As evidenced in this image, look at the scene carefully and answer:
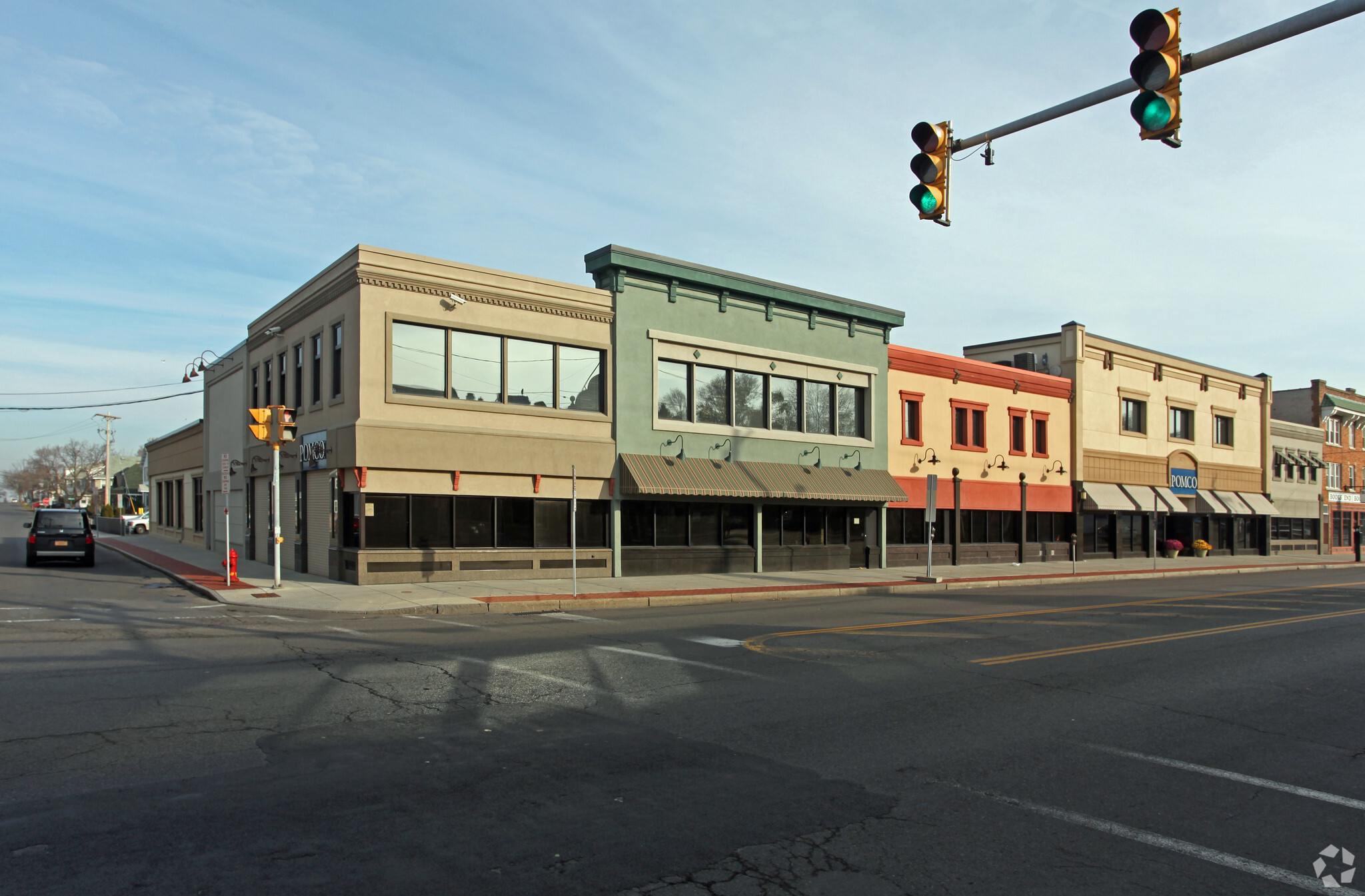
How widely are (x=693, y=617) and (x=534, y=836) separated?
11312 mm

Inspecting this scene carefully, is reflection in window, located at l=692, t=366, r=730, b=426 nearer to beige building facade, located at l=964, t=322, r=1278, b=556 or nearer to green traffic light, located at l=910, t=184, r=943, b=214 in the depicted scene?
green traffic light, located at l=910, t=184, r=943, b=214

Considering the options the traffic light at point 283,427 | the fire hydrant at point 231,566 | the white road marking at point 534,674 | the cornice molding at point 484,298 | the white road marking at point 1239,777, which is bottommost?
the white road marking at point 1239,777

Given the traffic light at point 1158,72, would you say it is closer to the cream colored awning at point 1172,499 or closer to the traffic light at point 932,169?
the traffic light at point 932,169

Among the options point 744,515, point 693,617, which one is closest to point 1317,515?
point 744,515

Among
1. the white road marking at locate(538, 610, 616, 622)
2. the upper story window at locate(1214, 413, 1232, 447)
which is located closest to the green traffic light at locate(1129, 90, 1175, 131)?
the white road marking at locate(538, 610, 616, 622)

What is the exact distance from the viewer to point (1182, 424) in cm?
4412

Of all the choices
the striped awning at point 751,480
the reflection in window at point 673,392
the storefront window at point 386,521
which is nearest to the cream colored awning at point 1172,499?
the striped awning at point 751,480

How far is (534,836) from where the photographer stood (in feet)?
17.3

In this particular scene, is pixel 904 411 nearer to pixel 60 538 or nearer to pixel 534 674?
pixel 534 674

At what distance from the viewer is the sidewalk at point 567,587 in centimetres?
1750

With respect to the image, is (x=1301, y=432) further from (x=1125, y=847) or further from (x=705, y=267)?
(x=1125, y=847)

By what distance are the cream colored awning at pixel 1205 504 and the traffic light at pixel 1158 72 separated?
42.1m

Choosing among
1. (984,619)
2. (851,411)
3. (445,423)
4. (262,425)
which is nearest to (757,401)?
(851,411)

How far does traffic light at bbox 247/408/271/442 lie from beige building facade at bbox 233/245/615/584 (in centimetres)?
168
